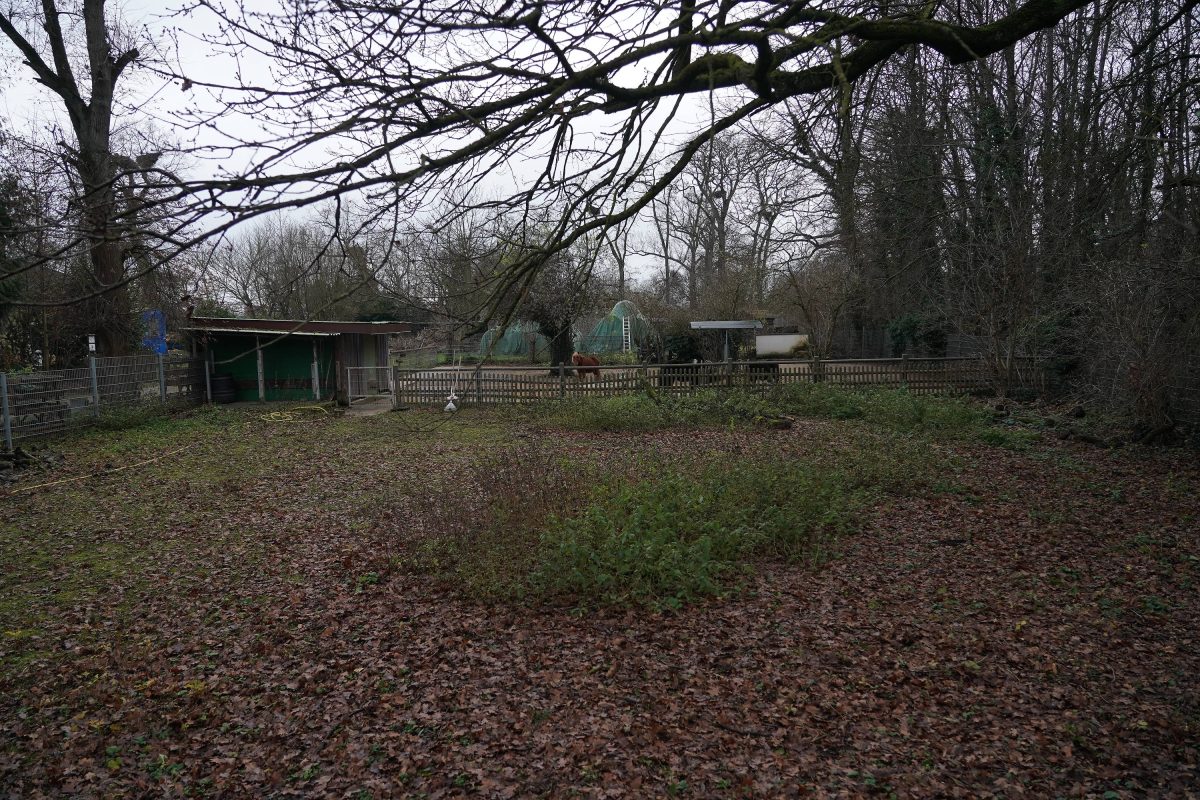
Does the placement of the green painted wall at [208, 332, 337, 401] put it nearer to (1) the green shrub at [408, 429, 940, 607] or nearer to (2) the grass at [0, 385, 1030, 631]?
(2) the grass at [0, 385, 1030, 631]

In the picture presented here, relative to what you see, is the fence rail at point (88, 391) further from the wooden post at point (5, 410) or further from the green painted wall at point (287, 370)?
the green painted wall at point (287, 370)

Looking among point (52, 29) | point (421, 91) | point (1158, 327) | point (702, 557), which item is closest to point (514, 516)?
point (702, 557)

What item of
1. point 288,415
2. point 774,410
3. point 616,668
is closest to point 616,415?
point 774,410

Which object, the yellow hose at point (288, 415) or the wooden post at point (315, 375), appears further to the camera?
the wooden post at point (315, 375)

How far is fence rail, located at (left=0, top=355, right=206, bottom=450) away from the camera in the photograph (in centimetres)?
1206

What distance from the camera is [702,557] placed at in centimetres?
512

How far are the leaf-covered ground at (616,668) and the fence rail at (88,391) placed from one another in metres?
6.68

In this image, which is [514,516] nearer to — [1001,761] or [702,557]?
[702,557]

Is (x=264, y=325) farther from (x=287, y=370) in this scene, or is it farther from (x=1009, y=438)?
(x=1009, y=438)

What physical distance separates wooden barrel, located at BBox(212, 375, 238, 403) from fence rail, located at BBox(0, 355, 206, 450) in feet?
1.04

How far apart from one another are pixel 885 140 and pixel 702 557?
8827mm

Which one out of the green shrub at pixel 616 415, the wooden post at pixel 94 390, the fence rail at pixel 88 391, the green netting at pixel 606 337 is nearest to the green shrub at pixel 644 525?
the green shrub at pixel 616 415

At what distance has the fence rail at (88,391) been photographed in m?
12.1

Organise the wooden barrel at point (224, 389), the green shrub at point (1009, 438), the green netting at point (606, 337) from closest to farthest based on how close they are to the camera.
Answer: the green shrub at point (1009, 438)
the wooden barrel at point (224, 389)
the green netting at point (606, 337)
